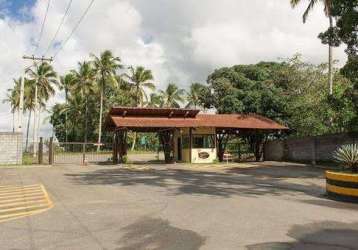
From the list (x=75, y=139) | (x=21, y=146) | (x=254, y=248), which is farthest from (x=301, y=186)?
(x=75, y=139)

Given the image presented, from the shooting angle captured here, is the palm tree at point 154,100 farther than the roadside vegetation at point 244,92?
Yes

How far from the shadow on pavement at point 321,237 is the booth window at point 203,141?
29.2 metres

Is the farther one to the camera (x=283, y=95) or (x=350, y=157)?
(x=283, y=95)

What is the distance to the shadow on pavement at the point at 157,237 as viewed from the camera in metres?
8.17

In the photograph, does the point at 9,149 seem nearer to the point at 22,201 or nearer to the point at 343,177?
the point at 22,201

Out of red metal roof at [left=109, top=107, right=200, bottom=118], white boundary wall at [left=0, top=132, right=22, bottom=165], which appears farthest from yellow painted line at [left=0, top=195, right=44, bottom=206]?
white boundary wall at [left=0, top=132, right=22, bottom=165]

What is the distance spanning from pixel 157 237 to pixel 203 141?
3097 cm

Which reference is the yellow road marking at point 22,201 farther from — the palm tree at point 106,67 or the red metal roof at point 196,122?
the palm tree at point 106,67

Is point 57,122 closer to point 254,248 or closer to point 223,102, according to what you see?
point 223,102

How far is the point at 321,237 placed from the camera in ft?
29.1

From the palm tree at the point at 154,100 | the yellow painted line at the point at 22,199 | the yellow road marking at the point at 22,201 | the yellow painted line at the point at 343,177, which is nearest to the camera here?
the yellow road marking at the point at 22,201

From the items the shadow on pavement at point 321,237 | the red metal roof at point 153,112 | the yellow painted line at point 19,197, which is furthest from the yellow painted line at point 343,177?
the red metal roof at point 153,112

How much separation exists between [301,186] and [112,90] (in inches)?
2188

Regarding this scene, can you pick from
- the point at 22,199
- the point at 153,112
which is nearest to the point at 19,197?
the point at 22,199
